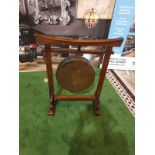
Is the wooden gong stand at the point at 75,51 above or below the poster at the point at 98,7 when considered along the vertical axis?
below

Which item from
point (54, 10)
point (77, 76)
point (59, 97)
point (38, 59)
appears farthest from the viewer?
point (38, 59)

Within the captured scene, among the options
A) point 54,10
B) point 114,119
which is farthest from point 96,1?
point 114,119

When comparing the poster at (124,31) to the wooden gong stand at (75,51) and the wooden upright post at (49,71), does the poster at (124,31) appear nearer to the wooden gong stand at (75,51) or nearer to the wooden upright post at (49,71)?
the wooden gong stand at (75,51)

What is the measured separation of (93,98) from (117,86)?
0.40m

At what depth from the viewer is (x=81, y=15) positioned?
1.72 metres

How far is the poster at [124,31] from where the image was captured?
1.66 meters

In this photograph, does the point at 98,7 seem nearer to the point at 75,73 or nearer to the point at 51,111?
the point at 75,73

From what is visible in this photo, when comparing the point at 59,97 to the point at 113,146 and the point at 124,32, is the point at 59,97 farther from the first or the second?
the point at 124,32

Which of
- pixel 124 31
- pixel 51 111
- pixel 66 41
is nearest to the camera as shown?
pixel 66 41

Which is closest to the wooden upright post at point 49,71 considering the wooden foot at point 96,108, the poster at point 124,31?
the wooden foot at point 96,108

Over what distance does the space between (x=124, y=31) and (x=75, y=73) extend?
2.49 feet

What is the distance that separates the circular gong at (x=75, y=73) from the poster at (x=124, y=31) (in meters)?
0.65

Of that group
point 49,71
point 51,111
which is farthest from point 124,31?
point 51,111

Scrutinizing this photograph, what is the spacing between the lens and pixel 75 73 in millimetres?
1348
